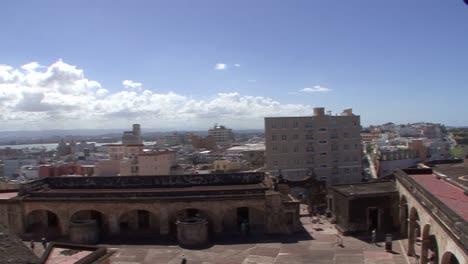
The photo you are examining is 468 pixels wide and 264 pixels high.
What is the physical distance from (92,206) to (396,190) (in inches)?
966

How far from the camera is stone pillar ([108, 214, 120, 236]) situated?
34.9 m

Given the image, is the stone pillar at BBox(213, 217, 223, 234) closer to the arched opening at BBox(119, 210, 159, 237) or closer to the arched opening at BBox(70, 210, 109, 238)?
the arched opening at BBox(119, 210, 159, 237)

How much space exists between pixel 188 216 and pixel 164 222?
9.03 ft

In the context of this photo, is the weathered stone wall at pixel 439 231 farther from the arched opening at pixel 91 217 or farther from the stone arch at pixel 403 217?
the arched opening at pixel 91 217

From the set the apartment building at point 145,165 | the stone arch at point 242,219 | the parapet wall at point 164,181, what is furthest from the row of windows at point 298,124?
the stone arch at point 242,219

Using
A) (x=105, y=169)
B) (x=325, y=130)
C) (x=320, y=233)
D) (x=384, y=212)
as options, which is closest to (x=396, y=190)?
(x=384, y=212)

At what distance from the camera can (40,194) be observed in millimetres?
37406

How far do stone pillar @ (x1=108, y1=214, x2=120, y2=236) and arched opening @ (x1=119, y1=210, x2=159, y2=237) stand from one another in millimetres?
873

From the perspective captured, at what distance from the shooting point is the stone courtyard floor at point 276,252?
27.0 m

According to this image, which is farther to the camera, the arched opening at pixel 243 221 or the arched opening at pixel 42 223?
the arched opening at pixel 42 223

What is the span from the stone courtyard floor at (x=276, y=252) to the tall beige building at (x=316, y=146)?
37683 millimetres

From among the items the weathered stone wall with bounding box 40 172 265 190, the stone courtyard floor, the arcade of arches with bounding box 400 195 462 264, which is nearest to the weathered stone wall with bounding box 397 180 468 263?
the arcade of arches with bounding box 400 195 462 264

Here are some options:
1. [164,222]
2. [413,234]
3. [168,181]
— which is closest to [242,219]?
[164,222]

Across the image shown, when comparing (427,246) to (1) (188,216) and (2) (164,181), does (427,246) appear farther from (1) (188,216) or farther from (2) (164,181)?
(2) (164,181)
